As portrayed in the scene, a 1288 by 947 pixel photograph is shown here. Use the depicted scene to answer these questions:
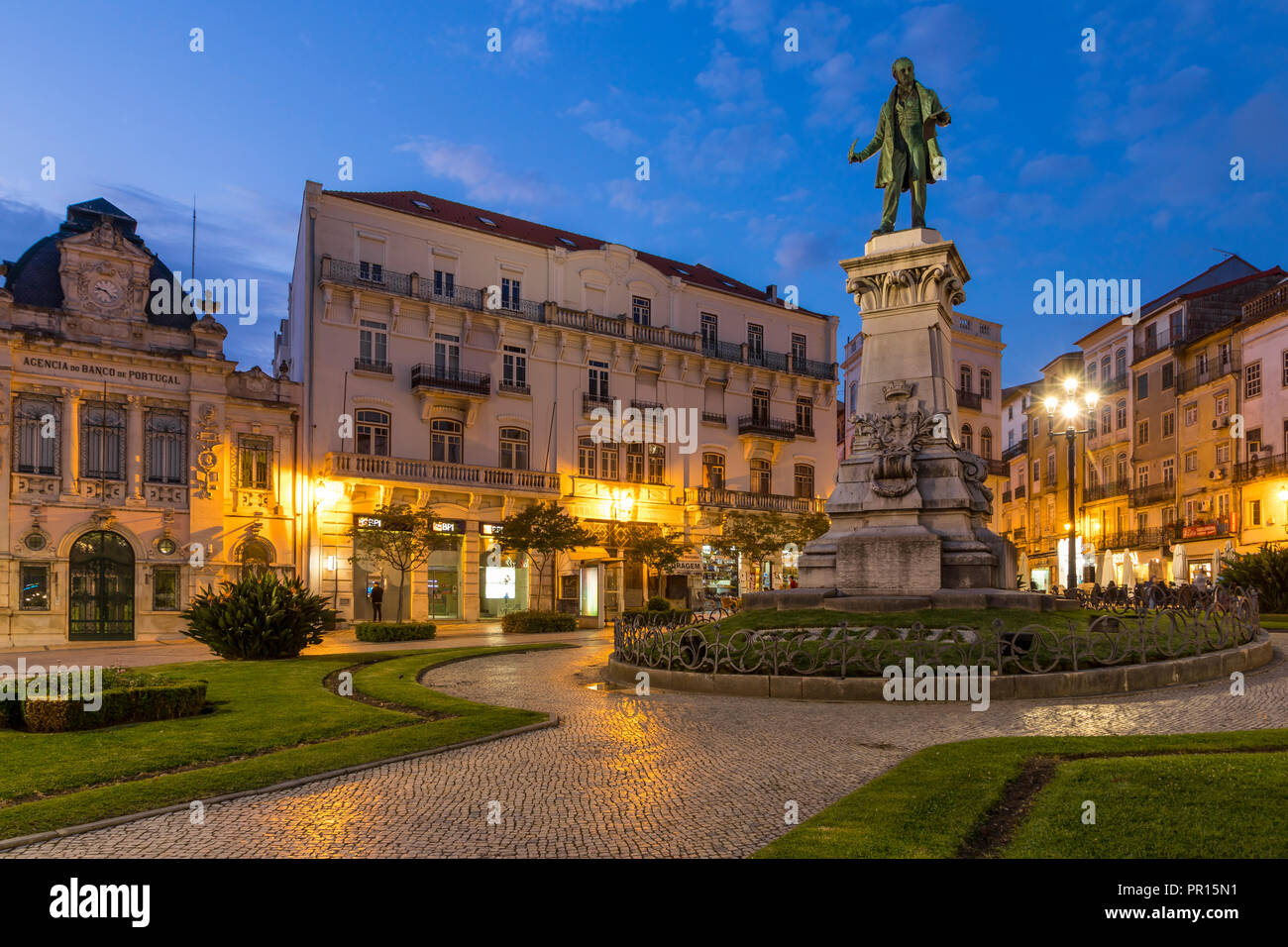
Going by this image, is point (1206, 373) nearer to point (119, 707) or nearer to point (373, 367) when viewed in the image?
point (373, 367)

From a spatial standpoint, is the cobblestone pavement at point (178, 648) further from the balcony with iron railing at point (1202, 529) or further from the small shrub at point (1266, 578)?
the balcony with iron railing at point (1202, 529)

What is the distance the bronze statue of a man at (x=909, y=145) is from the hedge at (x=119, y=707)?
1543 cm

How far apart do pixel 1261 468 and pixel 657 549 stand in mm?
29435

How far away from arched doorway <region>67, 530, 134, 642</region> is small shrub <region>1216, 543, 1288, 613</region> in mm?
33871

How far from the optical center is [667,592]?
45.2 metres

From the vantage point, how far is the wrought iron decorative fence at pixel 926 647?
12.5m

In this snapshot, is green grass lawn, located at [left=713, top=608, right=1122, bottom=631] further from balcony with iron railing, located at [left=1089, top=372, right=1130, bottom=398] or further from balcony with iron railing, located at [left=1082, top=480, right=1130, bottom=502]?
balcony with iron railing, located at [left=1089, top=372, right=1130, bottom=398]

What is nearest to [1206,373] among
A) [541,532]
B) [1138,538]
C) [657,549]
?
[1138,538]

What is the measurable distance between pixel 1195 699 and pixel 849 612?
19.6 feet

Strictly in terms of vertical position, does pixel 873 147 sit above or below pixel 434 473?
above

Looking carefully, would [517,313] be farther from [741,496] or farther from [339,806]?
[339,806]

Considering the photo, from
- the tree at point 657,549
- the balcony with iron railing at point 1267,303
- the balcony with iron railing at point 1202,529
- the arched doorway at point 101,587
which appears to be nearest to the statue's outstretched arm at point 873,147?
the tree at point 657,549

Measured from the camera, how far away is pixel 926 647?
12750 millimetres

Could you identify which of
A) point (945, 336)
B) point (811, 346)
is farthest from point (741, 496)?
point (945, 336)
